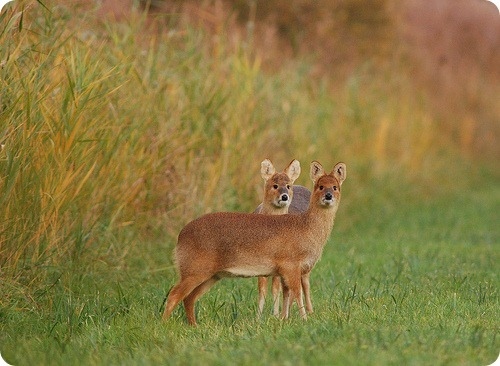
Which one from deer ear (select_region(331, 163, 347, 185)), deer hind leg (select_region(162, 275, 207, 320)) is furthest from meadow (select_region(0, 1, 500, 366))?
deer ear (select_region(331, 163, 347, 185))

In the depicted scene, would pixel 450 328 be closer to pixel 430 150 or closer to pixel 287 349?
pixel 287 349

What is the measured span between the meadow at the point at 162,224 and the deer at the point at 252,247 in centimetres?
26

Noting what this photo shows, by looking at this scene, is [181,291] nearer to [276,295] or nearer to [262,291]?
[262,291]

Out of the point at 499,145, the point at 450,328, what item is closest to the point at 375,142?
the point at 499,145

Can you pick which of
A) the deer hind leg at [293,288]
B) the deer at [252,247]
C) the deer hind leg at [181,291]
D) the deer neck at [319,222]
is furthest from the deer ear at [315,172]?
A: the deer hind leg at [181,291]

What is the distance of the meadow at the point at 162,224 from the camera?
23.7ft

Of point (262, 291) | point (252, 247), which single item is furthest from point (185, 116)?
point (252, 247)

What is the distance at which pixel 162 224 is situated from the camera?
35.9 feet

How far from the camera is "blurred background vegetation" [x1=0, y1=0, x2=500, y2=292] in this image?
8.78m

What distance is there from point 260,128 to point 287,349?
6.63m

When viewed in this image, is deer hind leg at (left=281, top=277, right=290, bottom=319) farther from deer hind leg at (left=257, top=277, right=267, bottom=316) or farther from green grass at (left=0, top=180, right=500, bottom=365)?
deer hind leg at (left=257, top=277, right=267, bottom=316)

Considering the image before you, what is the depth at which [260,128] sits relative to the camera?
1311 centimetres

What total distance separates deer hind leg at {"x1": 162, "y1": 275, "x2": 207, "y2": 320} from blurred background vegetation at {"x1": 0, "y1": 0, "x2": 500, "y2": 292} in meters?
1.35

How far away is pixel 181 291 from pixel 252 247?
1.90 feet
